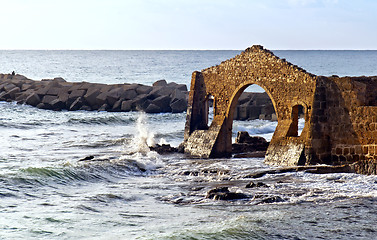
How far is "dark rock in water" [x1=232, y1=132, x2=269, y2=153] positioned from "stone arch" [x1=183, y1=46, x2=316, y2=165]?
86cm

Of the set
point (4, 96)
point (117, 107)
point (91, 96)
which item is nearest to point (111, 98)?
point (117, 107)

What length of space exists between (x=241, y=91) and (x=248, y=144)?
239 cm

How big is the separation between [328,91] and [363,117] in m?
1.14

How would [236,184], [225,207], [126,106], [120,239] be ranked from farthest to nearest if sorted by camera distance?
1. [126,106]
2. [236,184]
3. [225,207]
4. [120,239]

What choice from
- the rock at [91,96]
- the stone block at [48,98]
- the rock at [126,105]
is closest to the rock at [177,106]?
the rock at [126,105]

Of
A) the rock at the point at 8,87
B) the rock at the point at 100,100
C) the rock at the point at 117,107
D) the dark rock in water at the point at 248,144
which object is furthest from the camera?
the rock at the point at 8,87

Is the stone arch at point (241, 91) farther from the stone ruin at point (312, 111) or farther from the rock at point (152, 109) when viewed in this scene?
the rock at point (152, 109)

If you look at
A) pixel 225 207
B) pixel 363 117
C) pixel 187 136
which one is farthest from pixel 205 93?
pixel 225 207

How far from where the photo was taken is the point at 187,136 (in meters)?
22.6

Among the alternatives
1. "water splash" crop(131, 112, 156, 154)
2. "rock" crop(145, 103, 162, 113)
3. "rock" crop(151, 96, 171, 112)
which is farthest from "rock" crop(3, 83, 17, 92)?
"water splash" crop(131, 112, 156, 154)

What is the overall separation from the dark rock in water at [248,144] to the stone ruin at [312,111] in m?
1.31

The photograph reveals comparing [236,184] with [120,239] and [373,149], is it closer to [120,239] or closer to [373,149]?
[373,149]

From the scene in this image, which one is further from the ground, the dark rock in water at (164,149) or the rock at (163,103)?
the rock at (163,103)

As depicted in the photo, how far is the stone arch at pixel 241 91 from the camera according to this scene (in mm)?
18406
